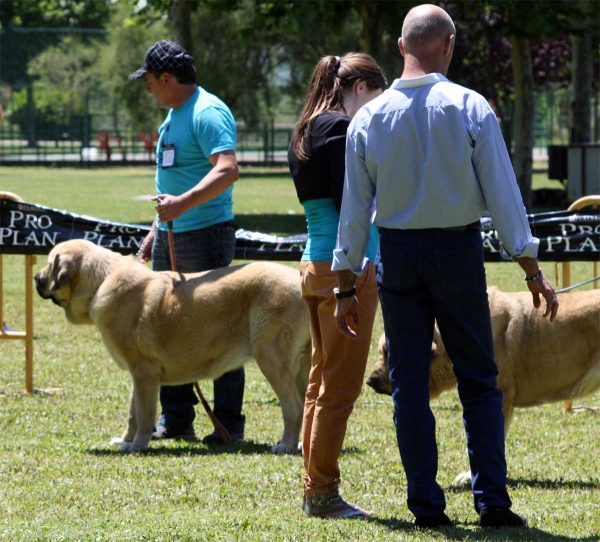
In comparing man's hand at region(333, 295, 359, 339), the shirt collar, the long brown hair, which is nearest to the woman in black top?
the long brown hair

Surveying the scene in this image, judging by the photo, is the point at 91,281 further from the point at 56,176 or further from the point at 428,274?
the point at 56,176

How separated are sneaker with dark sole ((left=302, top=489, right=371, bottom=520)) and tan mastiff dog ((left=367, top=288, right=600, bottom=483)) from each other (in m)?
1.03

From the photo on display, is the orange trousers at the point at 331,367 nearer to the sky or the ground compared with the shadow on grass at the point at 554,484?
nearer to the sky

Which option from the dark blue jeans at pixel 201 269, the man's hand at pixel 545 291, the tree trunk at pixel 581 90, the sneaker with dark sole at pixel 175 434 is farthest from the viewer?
the tree trunk at pixel 581 90

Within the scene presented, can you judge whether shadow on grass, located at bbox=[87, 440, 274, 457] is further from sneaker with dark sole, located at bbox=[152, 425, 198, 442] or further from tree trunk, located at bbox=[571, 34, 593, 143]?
tree trunk, located at bbox=[571, 34, 593, 143]

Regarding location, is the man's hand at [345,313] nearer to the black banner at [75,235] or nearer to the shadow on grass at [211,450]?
Answer: the shadow on grass at [211,450]

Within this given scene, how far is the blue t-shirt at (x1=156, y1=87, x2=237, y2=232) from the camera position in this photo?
239 inches

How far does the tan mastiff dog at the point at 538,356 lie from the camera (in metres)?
5.51

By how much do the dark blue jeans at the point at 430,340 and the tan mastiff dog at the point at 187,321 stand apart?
1.92 meters

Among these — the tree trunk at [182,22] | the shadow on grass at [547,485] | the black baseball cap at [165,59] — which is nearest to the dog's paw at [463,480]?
the shadow on grass at [547,485]

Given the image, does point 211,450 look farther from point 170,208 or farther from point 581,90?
point 581,90

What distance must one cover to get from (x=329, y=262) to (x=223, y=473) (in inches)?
65.4

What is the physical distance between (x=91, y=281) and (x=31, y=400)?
1.69 metres

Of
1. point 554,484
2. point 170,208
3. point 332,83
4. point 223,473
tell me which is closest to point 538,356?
point 554,484
